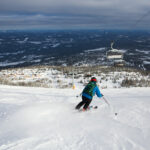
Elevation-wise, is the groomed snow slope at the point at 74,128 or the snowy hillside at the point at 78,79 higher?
the groomed snow slope at the point at 74,128

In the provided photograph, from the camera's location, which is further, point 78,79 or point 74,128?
point 78,79

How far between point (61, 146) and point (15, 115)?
9.24 feet

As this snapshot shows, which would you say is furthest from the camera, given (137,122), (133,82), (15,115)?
(133,82)

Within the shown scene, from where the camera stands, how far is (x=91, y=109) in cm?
731

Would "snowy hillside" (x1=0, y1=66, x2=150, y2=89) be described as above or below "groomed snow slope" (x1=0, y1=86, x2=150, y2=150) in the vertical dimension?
below

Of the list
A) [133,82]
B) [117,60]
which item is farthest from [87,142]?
[133,82]

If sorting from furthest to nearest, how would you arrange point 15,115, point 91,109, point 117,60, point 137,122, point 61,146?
1. point 117,60
2. point 91,109
3. point 15,115
4. point 137,122
5. point 61,146

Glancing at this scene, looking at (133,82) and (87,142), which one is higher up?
(87,142)

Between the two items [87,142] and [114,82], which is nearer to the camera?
[87,142]

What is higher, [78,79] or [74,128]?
[74,128]

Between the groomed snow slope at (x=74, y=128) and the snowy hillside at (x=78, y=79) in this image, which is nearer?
the groomed snow slope at (x=74, y=128)

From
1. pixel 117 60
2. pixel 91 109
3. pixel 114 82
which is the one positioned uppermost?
pixel 117 60

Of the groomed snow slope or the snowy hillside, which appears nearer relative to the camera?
the groomed snow slope

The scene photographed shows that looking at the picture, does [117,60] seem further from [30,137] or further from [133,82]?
[30,137]
